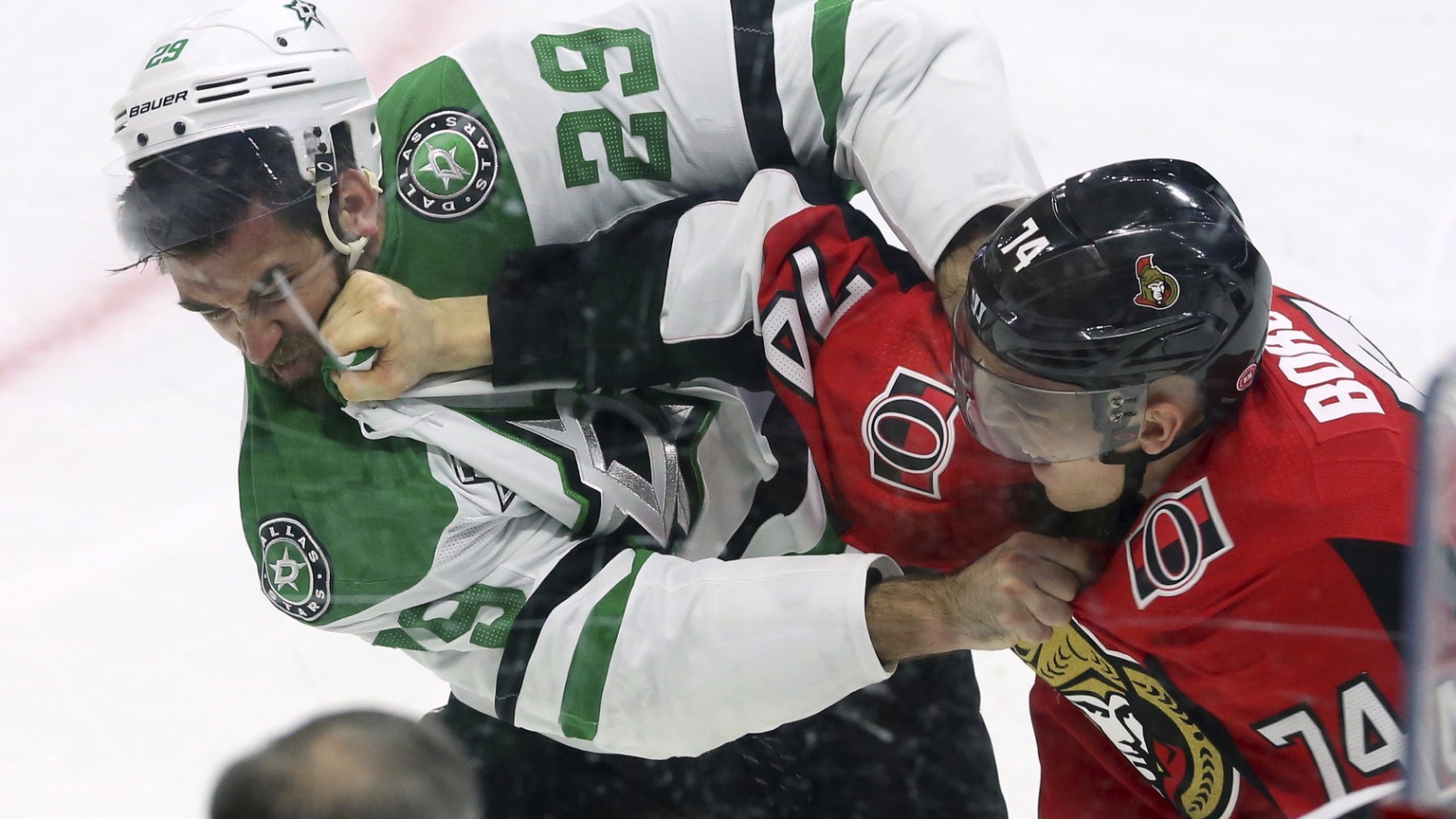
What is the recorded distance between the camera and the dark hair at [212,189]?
141 centimetres

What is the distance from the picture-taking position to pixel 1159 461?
3.95ft

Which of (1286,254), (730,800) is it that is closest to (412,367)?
(730,800)

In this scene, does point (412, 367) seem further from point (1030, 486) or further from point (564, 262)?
point (1030, 486)

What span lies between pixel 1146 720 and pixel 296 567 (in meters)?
0.93

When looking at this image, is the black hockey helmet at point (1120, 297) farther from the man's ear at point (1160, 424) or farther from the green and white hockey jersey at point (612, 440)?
the green and white hockey jersey at point (612, 440)

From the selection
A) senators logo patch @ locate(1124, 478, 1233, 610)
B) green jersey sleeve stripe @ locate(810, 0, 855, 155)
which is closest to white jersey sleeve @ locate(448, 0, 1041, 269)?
green jersey sleeve stripe @ locate(810, 0, 855, 155)

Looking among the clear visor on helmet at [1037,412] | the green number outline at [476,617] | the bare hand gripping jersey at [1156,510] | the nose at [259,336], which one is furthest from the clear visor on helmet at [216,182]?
the clear visor on helmet at [1037,412]

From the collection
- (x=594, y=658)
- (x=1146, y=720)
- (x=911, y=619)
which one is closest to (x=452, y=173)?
(x=594, y=658)

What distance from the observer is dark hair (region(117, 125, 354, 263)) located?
55.5 inches

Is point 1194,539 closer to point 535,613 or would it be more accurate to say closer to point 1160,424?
point 1160,424

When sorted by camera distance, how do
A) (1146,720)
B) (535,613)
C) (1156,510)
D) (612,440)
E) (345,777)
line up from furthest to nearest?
(612,440) → (535,613) → (1146,720) → (1156,510) → (345,777)

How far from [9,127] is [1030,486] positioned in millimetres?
2281

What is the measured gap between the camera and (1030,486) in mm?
1379

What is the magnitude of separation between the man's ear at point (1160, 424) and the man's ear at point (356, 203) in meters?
0.88
